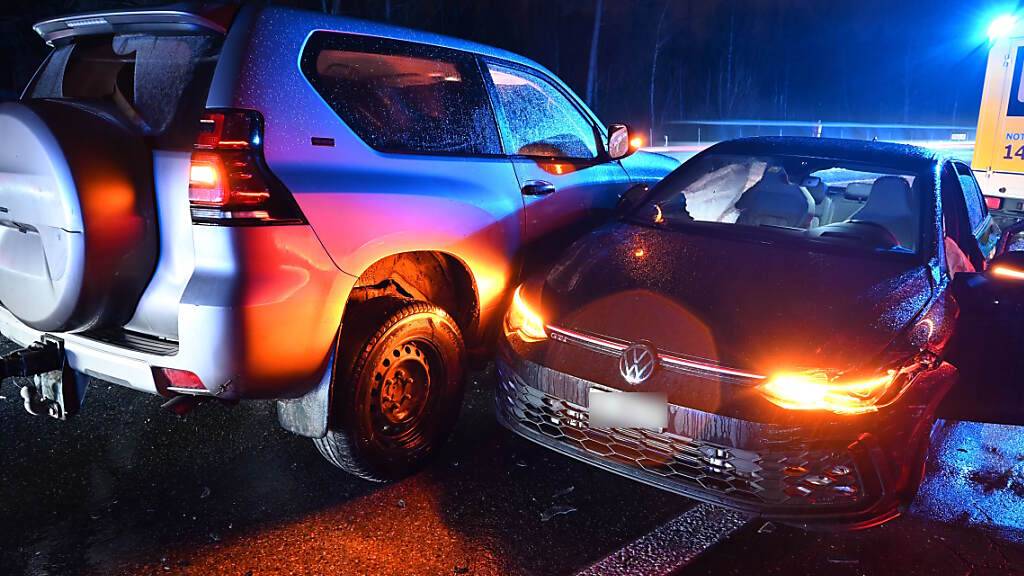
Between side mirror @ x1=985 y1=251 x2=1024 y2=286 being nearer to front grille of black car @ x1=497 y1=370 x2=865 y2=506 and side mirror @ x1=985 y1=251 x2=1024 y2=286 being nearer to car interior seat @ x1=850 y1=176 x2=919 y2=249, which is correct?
car interior seat @ x1=850 y1=176 x2=919 y2=249

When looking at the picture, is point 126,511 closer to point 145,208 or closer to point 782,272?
point 145,208

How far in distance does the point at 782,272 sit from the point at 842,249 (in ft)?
1.55

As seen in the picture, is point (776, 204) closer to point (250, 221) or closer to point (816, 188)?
point (816, 188)

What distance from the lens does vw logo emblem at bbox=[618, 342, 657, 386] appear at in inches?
113

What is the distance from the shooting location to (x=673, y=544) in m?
3.05

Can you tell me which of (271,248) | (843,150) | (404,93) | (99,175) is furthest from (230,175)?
(843,150)

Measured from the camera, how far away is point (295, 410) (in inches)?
122

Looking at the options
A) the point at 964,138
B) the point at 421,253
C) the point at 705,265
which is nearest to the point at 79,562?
the point at 421,253

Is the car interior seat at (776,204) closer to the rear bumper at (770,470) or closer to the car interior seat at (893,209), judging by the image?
the car interior seat at (893,209)

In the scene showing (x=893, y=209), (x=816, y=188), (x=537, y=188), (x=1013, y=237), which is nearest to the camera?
(x=893, y=209)

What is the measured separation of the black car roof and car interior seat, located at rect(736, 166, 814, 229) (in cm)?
20

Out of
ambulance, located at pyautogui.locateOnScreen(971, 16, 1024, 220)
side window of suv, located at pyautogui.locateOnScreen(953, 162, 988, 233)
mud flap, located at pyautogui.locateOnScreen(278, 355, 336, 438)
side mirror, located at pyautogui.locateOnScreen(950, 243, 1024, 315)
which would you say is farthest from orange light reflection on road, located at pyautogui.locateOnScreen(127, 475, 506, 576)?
ambulance, located at pyautogui.locateOnScreen(971, 16, 1024, 220)

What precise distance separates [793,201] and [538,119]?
1.55 metres

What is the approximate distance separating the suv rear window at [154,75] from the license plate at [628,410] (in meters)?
1.88
